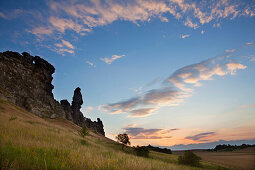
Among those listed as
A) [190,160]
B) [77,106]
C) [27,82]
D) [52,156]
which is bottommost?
[190,160]

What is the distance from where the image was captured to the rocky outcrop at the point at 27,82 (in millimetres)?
62062

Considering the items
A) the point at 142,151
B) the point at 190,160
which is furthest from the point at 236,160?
the point at 142,151

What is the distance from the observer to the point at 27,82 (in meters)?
72.8

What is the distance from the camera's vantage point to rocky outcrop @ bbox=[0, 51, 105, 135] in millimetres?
62062

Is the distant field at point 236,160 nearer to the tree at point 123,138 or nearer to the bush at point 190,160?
the bush at point 190,160

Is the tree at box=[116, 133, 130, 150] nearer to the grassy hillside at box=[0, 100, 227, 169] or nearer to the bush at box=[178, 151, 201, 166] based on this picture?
the bush at box=[178, 151, 201, 166]

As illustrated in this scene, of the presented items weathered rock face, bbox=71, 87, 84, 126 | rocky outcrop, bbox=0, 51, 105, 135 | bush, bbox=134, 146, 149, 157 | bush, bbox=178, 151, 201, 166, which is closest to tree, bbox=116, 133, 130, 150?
bush, bbox=134, 146, 149, 157

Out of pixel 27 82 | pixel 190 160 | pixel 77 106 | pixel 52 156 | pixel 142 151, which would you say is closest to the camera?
pixel 52 156

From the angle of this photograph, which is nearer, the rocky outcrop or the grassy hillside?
the grassy hillside

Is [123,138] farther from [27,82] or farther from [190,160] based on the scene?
[27,82]

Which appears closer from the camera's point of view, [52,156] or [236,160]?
[52,156]

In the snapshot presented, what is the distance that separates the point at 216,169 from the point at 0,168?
41.2m

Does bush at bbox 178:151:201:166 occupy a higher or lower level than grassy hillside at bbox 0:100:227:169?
lower

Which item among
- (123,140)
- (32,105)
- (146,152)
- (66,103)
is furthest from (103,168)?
(66,103)
